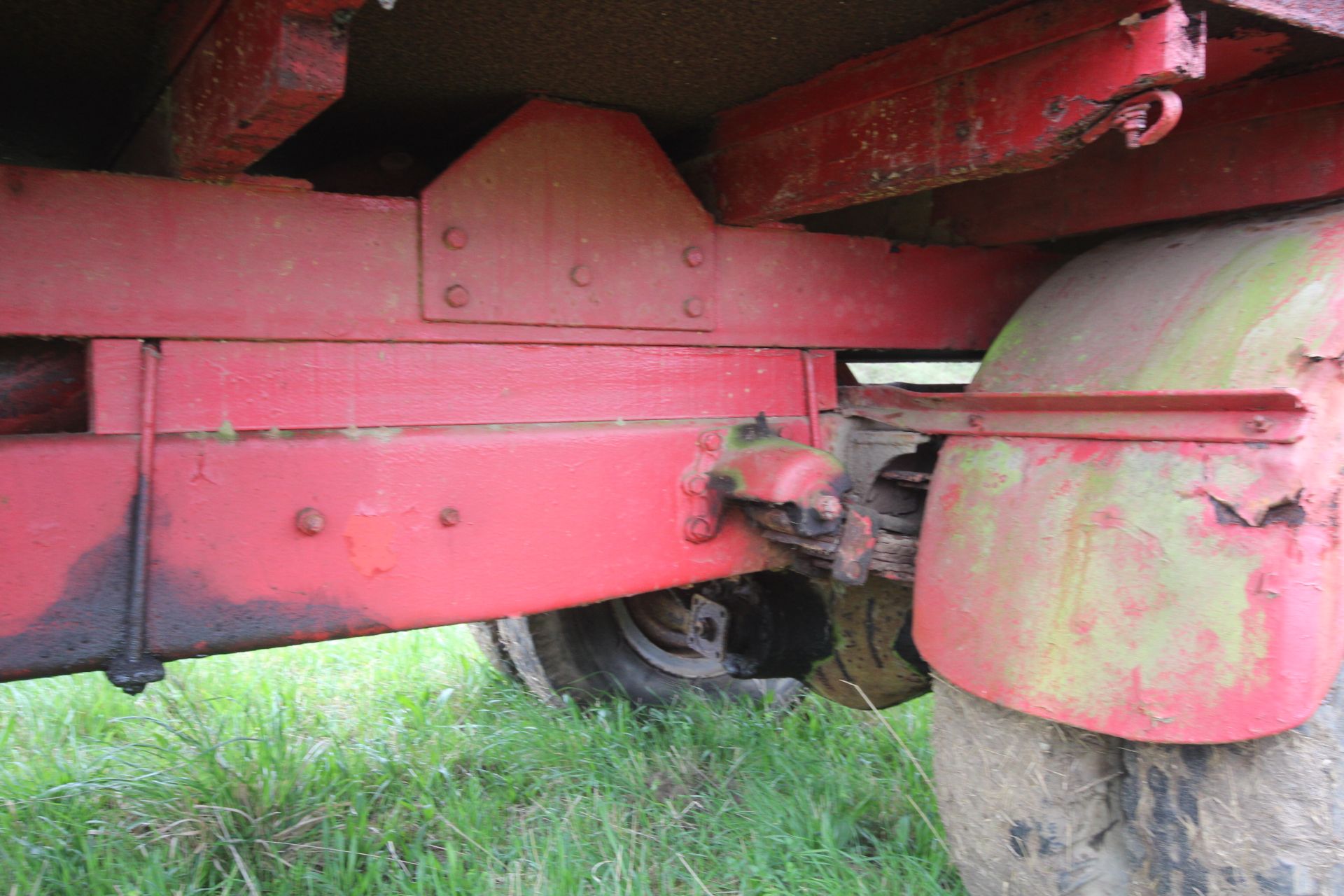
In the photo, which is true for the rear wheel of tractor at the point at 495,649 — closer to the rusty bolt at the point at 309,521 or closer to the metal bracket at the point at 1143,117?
the rusty bolt at the point at 309,521

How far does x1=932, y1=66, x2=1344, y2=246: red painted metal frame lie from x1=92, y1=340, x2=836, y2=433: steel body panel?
54cm

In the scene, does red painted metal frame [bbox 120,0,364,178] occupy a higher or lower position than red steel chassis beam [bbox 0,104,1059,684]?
higher

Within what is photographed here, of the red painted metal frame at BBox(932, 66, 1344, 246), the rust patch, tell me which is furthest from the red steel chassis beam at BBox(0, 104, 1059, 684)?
the red painted metal frame at BBox(932, 66, 1344, 246)

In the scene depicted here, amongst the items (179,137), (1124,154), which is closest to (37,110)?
(179,137)

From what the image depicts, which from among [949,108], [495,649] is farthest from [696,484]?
[495,649]

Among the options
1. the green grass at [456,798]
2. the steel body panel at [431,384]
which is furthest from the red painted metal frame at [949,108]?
the green grass at [456,798]

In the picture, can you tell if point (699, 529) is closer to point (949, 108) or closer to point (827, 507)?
point (827, 507)

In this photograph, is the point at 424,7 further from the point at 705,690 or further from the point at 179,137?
the point at 705,690

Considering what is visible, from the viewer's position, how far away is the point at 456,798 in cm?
207

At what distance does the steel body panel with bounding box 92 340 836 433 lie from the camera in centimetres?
128

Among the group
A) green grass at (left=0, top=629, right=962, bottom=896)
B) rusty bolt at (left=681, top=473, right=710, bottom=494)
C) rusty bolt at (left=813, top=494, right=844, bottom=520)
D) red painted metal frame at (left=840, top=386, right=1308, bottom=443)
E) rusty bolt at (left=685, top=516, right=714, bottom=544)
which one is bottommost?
green grass at (left=0, top=629, right=962, bottom=896)

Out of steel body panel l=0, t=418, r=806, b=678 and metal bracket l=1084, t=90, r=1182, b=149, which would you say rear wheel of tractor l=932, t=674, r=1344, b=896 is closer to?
steel body panel l=0, t=418, r=806, b=678

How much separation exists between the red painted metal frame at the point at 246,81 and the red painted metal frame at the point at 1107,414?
1.09m

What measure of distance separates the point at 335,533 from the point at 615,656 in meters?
1.44
